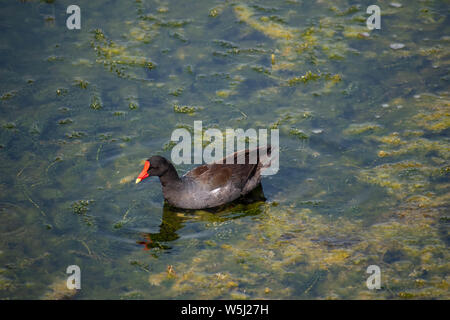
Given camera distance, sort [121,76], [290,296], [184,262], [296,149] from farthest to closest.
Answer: [121,76] → [296,149] → [184,262] → [290,296]

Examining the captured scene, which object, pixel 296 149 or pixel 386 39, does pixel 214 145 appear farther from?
pixel 386 39

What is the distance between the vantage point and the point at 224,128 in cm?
867

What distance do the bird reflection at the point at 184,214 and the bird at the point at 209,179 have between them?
8cm

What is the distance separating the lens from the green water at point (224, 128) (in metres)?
6.57

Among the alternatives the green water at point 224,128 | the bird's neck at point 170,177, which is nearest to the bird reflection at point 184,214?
the green water at point 224,128

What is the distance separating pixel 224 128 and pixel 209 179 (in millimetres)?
1350

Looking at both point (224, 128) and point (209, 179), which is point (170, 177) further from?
point (224, 128)

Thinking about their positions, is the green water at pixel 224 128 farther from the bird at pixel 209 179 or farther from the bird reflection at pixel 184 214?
the bird at pixel 209 179

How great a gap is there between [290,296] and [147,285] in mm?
1535

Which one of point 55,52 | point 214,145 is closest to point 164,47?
point 55,52

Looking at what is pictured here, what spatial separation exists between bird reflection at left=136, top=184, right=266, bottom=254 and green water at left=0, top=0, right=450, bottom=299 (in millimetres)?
24

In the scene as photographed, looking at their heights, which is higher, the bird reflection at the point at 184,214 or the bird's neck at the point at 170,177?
the bird's neck at the point at 170,177

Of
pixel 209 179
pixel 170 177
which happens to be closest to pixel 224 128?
pixel 209 179

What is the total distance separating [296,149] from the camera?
836 centimetres
